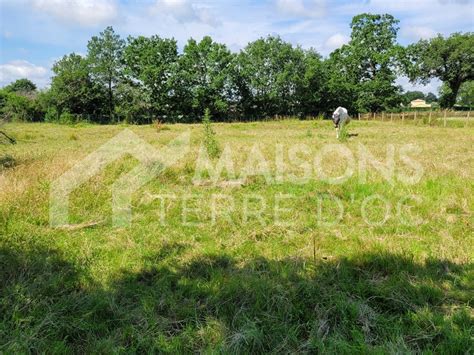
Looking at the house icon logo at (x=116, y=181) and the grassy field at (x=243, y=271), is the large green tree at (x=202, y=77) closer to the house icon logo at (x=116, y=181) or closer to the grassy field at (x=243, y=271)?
the house icon logo at (x=116, y=181)

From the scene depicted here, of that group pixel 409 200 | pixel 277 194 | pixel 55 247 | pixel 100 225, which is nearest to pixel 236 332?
pixel 55 247

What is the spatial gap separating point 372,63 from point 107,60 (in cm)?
2984

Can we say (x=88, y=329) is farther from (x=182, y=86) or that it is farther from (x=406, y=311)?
(x=182, y=86)

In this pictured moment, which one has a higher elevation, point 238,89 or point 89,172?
point 238,89

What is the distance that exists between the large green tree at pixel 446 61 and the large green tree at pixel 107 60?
110 ft

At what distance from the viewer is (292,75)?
38.0 meters

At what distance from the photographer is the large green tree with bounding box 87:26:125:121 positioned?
130 feet

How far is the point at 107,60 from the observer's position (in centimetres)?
4044

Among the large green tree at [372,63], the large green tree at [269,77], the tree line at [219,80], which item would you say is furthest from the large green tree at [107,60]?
the large green tree at [372,63]

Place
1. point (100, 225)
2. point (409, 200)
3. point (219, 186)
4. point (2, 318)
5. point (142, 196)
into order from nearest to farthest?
point (2, 318) → point (100, 225) → point (409, 200) → point (142, 196) → point (219, 186)

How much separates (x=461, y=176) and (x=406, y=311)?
16.3 ft

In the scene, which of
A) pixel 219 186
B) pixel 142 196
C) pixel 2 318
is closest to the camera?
pixel 2 318

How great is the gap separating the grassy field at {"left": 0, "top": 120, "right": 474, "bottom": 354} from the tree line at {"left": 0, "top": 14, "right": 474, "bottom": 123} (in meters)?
31.9

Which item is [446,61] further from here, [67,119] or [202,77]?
[67,119]
